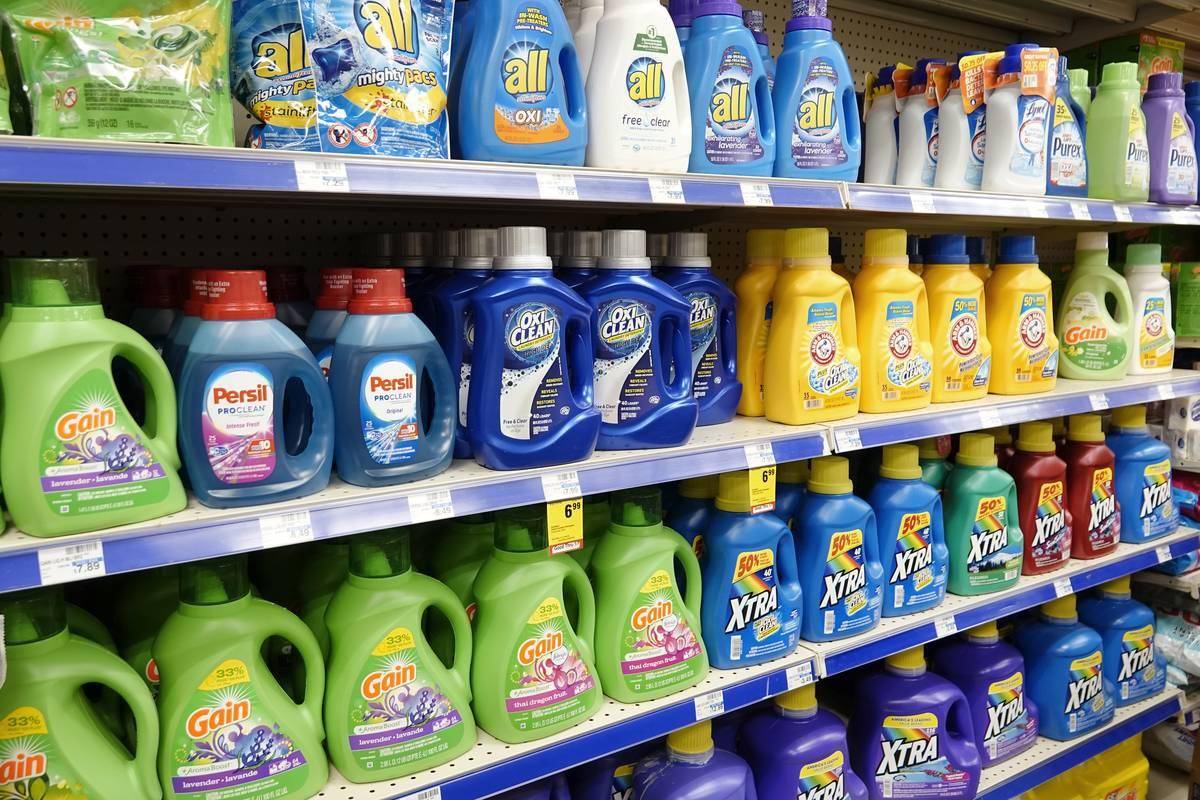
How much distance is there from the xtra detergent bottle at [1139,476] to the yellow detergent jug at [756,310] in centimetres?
115

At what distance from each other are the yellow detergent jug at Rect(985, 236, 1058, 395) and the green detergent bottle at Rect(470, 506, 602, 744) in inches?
45.7

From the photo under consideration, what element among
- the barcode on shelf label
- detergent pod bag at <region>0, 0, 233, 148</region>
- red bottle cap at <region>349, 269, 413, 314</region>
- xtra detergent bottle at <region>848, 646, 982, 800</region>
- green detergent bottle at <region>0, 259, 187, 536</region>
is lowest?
xtra detergent bottle at <region>848, 646, 982, 800</region>

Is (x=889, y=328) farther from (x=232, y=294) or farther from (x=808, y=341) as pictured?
(x=232, y=294)

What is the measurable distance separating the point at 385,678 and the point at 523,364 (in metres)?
0.51

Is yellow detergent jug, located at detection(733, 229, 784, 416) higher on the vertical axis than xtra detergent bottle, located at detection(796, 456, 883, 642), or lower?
higher

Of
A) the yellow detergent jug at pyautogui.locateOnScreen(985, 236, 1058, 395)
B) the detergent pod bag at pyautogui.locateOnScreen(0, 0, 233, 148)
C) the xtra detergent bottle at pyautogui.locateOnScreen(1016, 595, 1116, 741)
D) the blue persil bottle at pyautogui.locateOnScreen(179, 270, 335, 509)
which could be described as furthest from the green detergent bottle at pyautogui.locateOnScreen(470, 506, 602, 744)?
the xtra detergent bottle at pyautogui.locateOnScreen(1016, 595, 1116, 741)

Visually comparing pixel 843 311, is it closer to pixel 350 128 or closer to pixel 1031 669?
pixel 350 128

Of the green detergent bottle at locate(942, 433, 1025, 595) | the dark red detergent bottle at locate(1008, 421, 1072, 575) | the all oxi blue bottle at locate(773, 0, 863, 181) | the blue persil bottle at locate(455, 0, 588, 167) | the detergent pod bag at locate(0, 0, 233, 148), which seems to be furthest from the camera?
the dark red detergent bottle at locate(1008, 421, 1072, 575)

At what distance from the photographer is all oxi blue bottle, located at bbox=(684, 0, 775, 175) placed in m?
1.47

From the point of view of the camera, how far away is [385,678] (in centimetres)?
126

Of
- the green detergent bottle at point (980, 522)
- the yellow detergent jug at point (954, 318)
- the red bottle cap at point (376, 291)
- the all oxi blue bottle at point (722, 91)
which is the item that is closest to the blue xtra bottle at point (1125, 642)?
the green detergent bottle at point (980, 522)

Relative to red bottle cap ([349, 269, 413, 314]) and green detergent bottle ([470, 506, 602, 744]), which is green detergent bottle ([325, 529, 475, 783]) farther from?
red bottle cap ([349, 269, 413, 314])

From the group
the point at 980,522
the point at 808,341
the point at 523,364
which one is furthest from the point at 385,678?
the point at 980,522

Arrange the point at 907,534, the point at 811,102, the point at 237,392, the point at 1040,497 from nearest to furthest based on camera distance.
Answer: the point at 237,392 → the point at 811,102 → the point at 907,534 → the point at 1040,497
